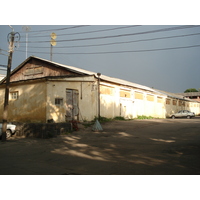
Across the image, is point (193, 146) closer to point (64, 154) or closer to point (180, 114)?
point (64, 154)

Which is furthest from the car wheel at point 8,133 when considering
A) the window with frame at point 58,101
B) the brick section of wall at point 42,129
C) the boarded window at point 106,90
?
the boarded window at point 106,90

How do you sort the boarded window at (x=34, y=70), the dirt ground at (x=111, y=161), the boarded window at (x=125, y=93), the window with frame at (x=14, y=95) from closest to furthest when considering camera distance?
1. the dirt ground at (x=111, y=161)
2. the window with frame at (x=14, y=95)
3. the boarded window at (x=34, y=70)
4. the boarded window at (x=125, y=93)

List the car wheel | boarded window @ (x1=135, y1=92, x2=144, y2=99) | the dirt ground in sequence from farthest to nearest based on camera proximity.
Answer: boarded window @ (x1=135, y1=92, x2=144, y2=99), the car wheel, the dirt ground

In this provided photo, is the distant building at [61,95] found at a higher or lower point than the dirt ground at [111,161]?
higher

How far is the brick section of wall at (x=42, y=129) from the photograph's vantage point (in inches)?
510

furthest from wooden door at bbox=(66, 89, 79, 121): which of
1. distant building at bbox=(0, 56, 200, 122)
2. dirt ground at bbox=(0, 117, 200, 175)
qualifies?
dirt ground at bbox=(0, 117, 200, 175)

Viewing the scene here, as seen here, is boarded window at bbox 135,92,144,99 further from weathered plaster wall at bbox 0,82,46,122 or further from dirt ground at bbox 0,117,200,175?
dirt ground at bbox 0,117,200,175

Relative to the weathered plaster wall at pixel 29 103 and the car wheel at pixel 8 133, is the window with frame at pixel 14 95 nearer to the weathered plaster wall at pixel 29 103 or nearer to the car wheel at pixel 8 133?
the weathered plaster wall at pixel 29 103

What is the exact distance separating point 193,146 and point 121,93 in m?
14.5

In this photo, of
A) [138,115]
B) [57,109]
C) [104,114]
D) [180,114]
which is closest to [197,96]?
[180,114]

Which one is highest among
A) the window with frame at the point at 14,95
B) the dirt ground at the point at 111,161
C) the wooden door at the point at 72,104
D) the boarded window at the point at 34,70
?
the boarded window at the point at 34,70

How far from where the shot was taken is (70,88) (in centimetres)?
1712

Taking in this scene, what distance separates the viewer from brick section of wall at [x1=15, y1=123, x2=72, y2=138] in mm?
12945

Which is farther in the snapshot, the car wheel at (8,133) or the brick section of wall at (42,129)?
the car wheel at (8,133)
